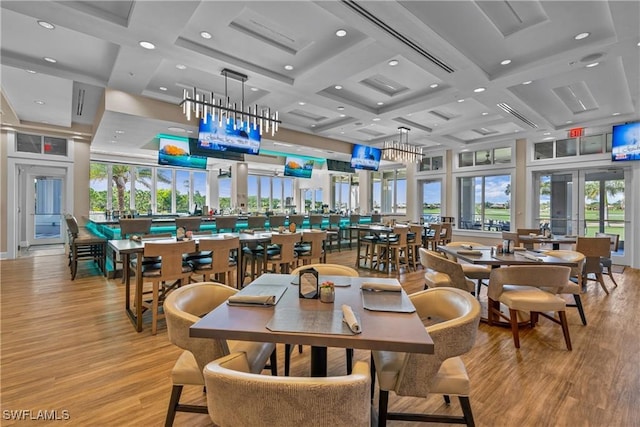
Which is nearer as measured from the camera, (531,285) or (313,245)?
(531,285)

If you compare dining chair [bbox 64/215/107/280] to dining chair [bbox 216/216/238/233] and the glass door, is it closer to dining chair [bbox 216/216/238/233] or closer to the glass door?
dining chair [bbox 216/216/238/233]

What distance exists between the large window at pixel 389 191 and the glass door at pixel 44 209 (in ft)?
35.5

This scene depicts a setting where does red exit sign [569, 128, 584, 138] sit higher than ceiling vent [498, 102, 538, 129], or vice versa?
ceiling vent [498, 102, 538, 129]

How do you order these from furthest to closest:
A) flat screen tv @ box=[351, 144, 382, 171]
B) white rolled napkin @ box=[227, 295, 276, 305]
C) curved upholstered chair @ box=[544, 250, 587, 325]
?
flat screen tv @ box=[351, 144, 382, 171] < curved upholstered chair @ box=[544, 250, 587, 325] < white rolled napkin @ box=[227, 295, 276, 305]

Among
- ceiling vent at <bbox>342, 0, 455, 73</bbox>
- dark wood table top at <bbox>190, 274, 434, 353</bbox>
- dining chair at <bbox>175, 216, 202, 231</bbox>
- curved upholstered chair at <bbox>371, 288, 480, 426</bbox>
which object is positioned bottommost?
curved upholstered chair at <bbox>371, 288, 480, 426</bbox>

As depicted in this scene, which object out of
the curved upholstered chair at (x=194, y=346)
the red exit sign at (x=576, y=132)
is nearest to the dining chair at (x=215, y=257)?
the curved upholstered chair at (x=194, y=346)

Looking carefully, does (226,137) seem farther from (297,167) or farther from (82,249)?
(297,167)

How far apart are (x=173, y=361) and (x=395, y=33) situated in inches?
156

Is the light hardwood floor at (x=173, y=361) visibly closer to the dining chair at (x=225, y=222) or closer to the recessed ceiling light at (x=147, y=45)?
the dining chair at (x=225, y=222)

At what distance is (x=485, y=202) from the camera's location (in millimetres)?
9680

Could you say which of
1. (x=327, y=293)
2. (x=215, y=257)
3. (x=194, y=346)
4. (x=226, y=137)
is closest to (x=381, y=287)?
(x=327, y=293)

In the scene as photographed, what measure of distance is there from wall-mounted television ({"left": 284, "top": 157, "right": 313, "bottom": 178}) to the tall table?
30.4 feet

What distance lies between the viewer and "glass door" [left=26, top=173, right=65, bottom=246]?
878 cm

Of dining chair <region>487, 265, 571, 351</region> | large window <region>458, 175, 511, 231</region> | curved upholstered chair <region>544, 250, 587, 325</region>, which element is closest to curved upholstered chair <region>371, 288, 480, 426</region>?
dining chair <region>487, 265, 571, 351</region>
